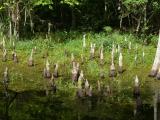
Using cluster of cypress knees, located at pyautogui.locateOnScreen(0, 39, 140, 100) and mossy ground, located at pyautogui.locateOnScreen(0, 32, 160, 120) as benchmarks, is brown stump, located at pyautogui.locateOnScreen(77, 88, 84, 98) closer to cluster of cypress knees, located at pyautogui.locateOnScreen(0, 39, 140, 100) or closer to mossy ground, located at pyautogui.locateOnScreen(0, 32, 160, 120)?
cluster of cypress knees, located at pyautogui.locateOnScreen(0, 39, 140, 100)

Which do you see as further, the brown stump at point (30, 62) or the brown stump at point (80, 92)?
the brown stump at point (30, 62)

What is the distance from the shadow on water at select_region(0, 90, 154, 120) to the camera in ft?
64.5

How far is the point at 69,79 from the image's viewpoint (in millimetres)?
26594

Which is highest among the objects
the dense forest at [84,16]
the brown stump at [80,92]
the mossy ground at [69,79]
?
the dense forest at [84,16]

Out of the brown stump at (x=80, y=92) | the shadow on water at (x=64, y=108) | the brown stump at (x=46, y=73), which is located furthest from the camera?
the brown stump at (x=46, y=73)

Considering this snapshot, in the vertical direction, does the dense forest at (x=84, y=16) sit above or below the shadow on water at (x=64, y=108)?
above

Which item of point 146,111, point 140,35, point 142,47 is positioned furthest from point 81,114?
point 140,35

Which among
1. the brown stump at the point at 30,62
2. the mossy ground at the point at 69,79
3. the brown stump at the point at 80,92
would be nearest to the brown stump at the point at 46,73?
the mossy ground at the point at 69,79

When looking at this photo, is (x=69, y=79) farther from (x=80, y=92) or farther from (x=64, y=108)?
(x=64, y=108)

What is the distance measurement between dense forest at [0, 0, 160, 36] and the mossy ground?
3.13 m

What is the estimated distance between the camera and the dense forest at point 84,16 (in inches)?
1524

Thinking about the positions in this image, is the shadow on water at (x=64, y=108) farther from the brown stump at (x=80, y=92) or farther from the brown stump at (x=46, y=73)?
the brown stump at (x=46, y=73)

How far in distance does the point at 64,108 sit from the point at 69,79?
227 inches

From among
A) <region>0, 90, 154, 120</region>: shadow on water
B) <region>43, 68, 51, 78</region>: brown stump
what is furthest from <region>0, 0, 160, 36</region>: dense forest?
<region>0, 90, 154, 120</region>: shadow on water
